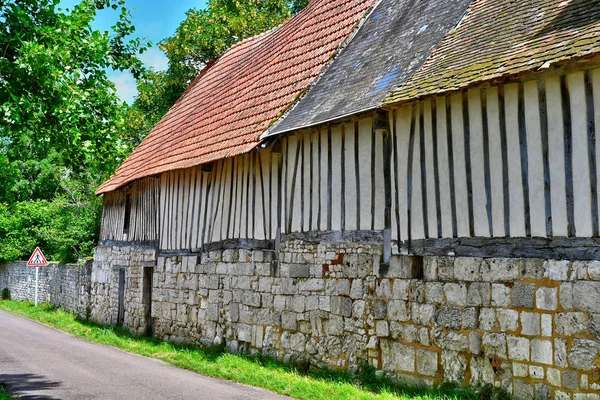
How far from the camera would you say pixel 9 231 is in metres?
28.0

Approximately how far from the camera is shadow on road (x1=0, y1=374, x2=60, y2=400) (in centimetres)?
699

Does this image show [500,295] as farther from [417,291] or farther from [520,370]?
[417,291]

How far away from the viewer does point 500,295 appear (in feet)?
20.6

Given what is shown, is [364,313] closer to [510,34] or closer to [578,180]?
[578,180]

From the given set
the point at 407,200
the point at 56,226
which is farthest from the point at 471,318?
the point at 56,226

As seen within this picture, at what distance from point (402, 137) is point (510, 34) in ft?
5.52

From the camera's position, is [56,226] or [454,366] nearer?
[454,366]

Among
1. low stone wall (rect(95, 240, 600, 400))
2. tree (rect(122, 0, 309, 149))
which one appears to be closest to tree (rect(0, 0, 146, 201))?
low stone wall (rect(95, 240, 600, 400))

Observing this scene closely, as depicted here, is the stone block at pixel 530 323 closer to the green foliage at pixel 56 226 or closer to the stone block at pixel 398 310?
the stone block at pixel 398 310

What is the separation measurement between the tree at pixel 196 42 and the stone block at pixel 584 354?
1726 cm

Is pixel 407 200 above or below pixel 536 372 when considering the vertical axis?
above

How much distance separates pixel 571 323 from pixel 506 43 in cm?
314

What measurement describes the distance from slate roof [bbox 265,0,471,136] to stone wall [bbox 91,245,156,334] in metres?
6.15

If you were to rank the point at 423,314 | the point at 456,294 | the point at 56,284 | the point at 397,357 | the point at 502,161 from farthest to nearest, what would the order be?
1. the point at 56,284
2. the point at 397,357
3. the point at 423,314
4. the point at 456,294
5. the point at 502,161
